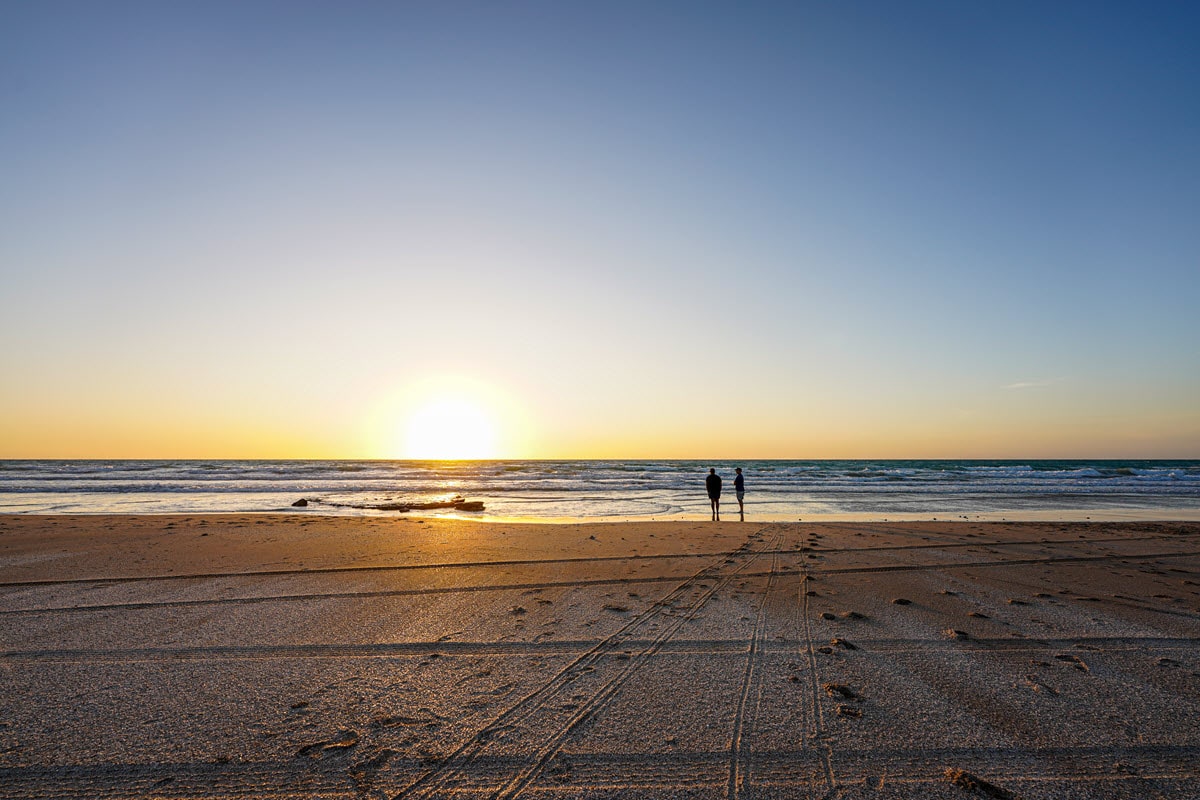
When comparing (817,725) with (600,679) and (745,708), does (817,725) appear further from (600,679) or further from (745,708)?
(600,679)

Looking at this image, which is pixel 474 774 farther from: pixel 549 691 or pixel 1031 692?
pixel 1031 692

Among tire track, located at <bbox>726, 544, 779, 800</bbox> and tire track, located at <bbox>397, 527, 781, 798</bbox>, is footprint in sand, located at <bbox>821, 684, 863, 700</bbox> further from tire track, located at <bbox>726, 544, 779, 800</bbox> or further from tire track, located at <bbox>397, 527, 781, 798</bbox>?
tire track, located at <bbox>397, 527, 781, 798</bbox>

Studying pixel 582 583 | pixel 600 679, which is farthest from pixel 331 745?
pixel 582 583

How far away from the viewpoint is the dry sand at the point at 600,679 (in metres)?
3.79

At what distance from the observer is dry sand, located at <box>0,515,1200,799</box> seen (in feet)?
12.4

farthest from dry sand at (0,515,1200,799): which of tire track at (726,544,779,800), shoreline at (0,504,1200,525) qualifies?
shoreline at (0,504,1200,525)

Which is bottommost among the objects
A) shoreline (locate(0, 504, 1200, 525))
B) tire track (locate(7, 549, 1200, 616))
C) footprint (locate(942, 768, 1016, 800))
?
shoreline (locate(0, 504, 1200, 525))

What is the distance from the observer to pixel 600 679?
17.7ft

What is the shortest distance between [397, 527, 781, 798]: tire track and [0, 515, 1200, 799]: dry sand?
0.03 metres

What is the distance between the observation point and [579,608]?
8.03 metres

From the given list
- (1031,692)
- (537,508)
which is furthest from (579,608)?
(537,508)

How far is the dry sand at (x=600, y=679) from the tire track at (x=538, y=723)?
26 mm

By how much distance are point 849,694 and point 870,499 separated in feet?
87.6

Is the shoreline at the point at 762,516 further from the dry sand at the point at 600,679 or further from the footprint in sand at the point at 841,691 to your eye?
the footprint in sand at the point at 841,691
